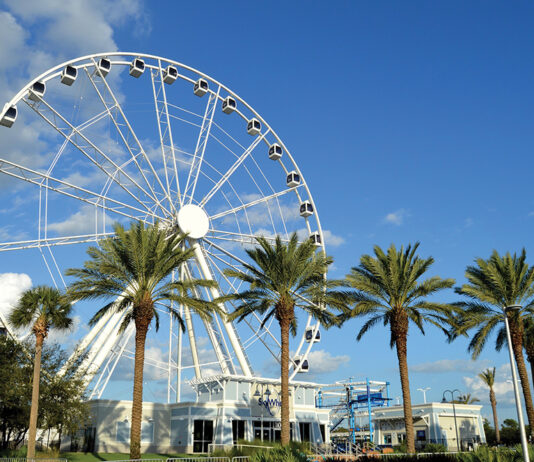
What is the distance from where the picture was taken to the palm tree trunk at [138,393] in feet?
77.4

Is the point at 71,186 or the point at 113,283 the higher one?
the point at 71,186

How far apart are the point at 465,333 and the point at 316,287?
9018 mm

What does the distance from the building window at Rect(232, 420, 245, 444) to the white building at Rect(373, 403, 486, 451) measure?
22823 millimetres

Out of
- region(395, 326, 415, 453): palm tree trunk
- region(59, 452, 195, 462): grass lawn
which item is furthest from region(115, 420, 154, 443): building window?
region(395, 326, 415, 453): palm tree trunk

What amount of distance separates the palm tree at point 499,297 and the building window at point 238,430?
15.3 meters

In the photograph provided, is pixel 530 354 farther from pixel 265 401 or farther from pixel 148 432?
pixel 148 432

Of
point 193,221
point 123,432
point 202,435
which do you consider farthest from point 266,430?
point 193,221

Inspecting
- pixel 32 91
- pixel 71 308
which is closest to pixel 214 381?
pixel 71 308

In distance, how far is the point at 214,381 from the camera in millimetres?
38781

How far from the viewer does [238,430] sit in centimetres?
3847

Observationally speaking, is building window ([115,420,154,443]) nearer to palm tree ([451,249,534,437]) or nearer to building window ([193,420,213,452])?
building window ([193,420,213,452])

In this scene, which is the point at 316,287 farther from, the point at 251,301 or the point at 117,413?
the point at 117,413

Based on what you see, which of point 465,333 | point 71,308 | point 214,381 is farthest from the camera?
point 214,381

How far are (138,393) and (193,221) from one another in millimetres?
14281
